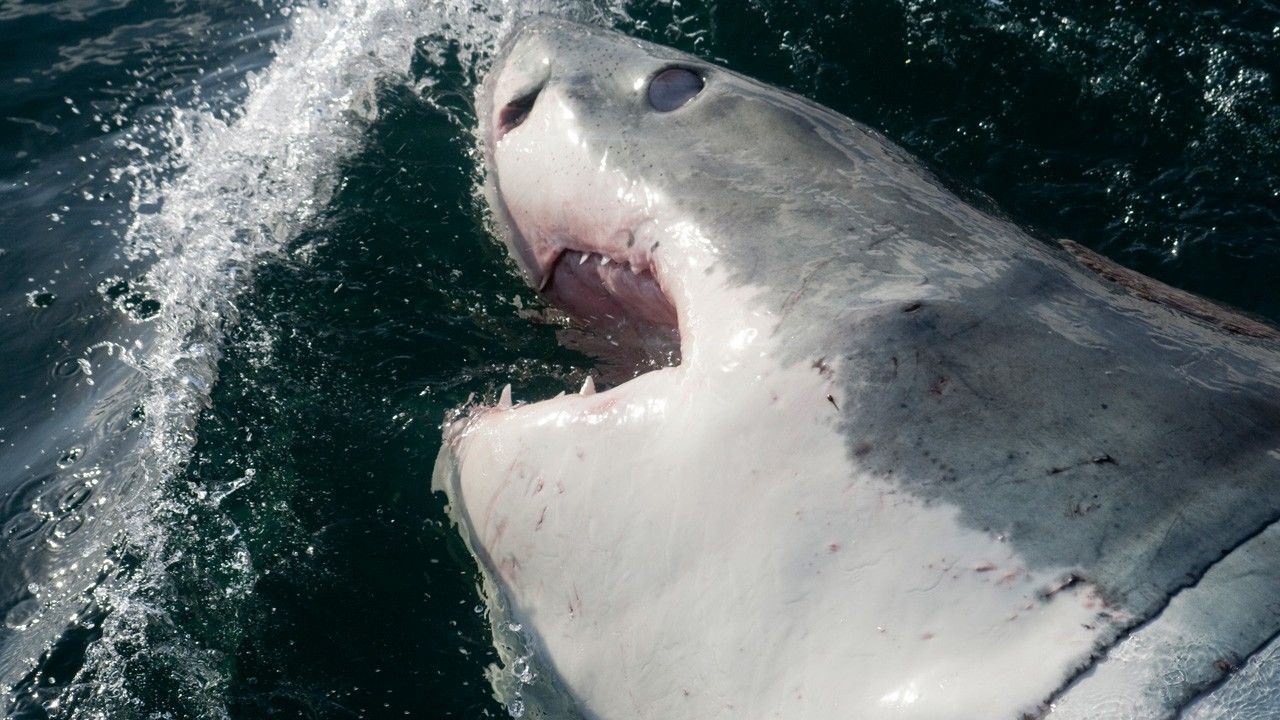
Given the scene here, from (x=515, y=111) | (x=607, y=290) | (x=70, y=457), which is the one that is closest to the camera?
(x=607, y=290)

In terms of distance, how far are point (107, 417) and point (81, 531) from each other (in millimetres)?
556

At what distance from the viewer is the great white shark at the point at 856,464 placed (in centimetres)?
146

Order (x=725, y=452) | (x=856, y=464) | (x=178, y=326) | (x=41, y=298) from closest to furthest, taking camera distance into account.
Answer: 1. (x=856, y=464)
2. (x=725, y=452)
3. (x=178, y=326)
4. (x=41, y=298)

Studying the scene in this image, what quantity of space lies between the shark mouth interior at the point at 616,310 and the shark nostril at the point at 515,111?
410mm

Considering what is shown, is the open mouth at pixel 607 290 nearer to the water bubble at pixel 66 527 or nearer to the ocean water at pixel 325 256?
the ocean water at pixel 325 256

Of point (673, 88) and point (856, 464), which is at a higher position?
point (673, 88)

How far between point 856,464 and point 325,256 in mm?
2614

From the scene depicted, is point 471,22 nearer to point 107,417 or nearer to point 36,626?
point 107,417

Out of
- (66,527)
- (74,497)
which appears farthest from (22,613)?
(74,497)

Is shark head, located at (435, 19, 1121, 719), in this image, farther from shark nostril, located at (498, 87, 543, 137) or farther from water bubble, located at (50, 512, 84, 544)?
water bubble, located at (50, 512, 84, 544)

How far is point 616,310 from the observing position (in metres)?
2.49

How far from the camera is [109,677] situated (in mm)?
2504

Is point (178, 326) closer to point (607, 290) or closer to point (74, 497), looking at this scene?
point (74, 497)

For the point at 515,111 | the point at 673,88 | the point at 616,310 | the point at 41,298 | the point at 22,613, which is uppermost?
the point at 673,88
